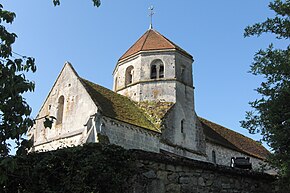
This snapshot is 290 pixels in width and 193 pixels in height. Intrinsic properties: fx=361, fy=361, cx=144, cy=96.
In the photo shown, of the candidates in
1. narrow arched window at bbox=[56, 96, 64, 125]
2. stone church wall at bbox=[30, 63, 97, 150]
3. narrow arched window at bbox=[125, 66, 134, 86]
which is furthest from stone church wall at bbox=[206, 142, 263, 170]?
narrow arched window at bbox=[56, 96, 64, 125]

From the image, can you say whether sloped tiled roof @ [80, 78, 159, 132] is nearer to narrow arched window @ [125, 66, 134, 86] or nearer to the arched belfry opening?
narrow arched window @ [125, 66, 134, 86]

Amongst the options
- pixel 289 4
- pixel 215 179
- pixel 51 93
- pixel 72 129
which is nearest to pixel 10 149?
pixel 215 179

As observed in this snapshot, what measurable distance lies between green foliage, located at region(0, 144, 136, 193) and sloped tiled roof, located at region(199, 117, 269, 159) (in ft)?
65.0

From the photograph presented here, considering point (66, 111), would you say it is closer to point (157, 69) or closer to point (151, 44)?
point (157, 69)

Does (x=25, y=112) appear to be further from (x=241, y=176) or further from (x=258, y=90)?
Answer: (x=258, y=90)

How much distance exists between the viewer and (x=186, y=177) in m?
6.85

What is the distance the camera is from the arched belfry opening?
77.8 feet

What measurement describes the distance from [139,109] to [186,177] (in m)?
15.2

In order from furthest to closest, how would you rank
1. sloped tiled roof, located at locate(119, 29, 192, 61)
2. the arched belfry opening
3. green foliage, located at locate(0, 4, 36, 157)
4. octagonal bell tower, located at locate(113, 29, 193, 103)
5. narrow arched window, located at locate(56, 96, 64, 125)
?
sloped tiled roof, located at locate(119, 29, 192, 61)
the arched belfry opening
octagonal bell tower, located at locate(113, 29, 193, 103)
narrow arched window, located at locate(56, 96, 64, 125)
green foliage, located at locate(0, 4, 36, 157)

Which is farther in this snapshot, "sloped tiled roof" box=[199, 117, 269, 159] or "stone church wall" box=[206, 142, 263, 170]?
"sloped tiled roof" box=[199, 117, 269, 159]

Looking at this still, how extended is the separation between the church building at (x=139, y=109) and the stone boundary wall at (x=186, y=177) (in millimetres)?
10154

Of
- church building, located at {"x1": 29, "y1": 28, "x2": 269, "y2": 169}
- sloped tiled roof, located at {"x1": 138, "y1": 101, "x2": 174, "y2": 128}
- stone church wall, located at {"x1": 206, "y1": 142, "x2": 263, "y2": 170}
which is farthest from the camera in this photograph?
stone church wall, located at {"x1": 206, "y1": 142, "x2": 263, "y2": 170}

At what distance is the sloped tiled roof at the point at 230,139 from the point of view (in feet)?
89.4

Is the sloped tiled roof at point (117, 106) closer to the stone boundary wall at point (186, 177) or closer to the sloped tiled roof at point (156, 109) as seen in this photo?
the sloped tiled roof at point (156, 109)
